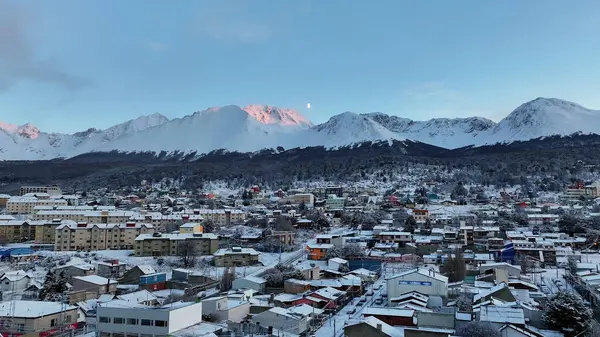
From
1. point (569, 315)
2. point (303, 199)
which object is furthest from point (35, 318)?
point (303, 199)

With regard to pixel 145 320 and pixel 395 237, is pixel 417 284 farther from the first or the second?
pixel 395 237

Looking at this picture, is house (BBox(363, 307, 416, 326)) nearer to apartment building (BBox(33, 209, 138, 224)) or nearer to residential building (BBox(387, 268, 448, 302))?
residential building (BBox(387, 268, 448, 302))

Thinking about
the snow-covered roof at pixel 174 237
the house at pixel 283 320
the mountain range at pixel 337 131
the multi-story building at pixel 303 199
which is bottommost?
the house at pixel 283 320

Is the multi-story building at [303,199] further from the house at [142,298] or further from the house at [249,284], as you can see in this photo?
the house at [142,298]

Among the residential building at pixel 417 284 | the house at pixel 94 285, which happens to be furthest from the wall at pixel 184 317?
the house at pixel 94 285

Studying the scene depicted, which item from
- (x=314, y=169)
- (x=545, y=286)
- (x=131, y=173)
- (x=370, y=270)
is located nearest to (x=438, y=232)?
(x=370, y=270)
